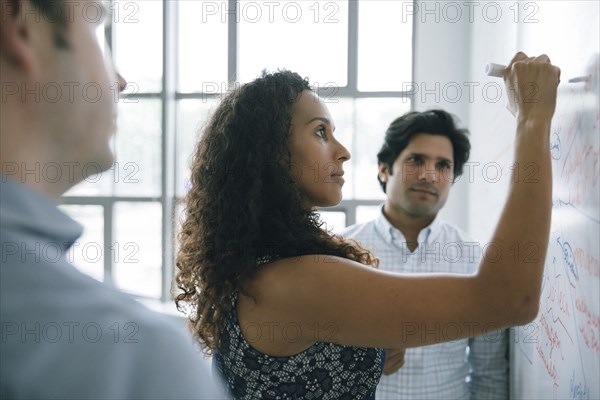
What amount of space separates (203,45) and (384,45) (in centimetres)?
119

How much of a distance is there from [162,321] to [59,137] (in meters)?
0.13

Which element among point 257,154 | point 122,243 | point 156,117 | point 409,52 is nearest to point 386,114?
point 409,52

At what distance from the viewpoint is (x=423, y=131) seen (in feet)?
6.54

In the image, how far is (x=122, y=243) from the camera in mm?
3965

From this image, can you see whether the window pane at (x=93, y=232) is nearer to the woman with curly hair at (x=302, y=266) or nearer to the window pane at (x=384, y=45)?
the window pane at (x=384, y=45)

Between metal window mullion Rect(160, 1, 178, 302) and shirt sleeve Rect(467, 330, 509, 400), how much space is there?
2.38 m

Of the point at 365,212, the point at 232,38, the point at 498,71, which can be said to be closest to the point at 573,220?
the point at 498,71

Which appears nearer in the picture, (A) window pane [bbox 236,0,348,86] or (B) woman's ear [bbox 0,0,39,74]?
(B) woman's ear [bbox 0,0,39,74]

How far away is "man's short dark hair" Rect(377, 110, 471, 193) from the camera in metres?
1.99

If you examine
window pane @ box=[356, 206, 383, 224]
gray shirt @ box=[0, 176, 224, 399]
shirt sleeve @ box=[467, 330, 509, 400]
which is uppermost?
gray shirt @ box=[0, 176, 224, 399]

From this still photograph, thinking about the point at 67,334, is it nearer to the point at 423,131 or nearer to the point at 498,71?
the point at 498,71

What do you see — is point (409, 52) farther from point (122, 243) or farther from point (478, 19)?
point (122, 243)

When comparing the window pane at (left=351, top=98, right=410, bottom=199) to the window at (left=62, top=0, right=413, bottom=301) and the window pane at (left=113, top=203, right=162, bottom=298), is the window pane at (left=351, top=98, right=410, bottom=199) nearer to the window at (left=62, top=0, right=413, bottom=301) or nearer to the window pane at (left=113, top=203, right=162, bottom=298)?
the window at (left=62, top=0, right=413, bottom=301)

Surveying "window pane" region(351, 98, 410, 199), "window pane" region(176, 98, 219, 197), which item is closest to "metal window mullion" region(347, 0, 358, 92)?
"window pane" region(351, 98, 410, 199)
